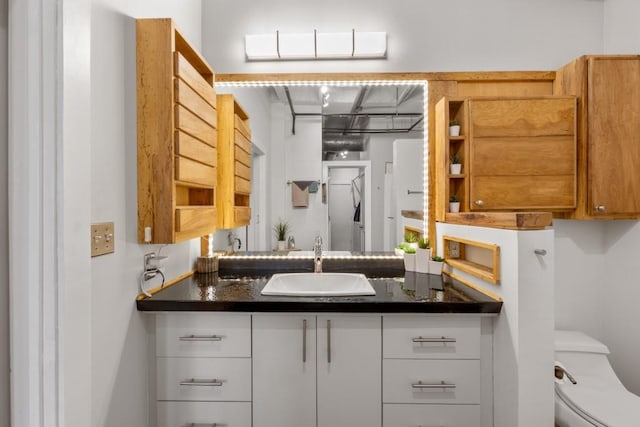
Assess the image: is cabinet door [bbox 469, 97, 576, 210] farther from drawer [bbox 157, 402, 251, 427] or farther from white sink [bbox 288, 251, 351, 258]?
drawer [bbox 157, 402, 251, 427]

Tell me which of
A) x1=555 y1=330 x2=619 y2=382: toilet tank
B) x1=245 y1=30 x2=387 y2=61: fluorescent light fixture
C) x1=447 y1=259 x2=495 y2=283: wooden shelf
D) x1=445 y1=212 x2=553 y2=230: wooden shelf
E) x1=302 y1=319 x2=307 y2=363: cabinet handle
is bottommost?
x1=555 y1=330 x2=619 y2=382: toilet tank

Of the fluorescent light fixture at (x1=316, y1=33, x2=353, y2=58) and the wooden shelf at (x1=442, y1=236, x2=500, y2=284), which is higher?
the fluorescent light fixture at (x1=316, y1=33, x2=353, y2=58)

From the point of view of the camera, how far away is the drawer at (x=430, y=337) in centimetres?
137

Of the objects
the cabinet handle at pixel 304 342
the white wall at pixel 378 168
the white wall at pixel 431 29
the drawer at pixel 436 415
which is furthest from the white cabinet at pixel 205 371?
the white wall at pixel 431 29

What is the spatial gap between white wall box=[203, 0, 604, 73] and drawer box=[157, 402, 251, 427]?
1.79 meters

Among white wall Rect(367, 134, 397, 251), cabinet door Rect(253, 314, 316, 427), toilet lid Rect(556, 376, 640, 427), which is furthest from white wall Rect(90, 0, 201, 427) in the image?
toilet lid Rect(556, 376, 640, 427)

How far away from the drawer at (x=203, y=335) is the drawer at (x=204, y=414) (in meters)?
0.21

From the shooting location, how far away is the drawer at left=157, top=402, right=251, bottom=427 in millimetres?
1389

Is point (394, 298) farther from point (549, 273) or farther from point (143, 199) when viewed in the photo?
point (143, 199)

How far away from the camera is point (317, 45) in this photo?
1943 millimetres

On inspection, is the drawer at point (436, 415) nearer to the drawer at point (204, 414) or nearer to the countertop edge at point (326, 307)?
the countertop edge at point (326, 307)

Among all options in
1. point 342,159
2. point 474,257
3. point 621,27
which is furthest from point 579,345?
point 621,27

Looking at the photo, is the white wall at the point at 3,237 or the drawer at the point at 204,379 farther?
the drawer at the point at 204,379

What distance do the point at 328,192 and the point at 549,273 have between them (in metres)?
1.18
